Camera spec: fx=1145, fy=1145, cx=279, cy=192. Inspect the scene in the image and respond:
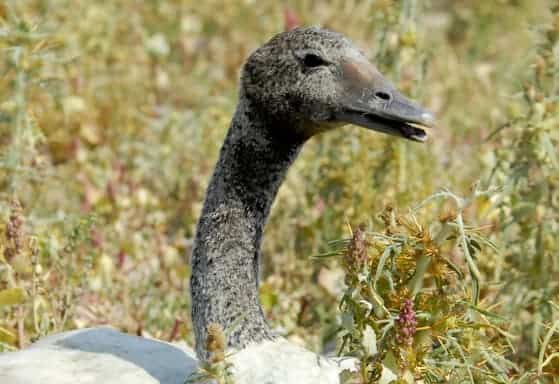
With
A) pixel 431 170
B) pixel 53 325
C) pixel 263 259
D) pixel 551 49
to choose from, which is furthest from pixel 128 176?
pixel 551 49

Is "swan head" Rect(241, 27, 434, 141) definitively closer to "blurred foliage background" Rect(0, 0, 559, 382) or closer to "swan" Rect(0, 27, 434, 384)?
"swan" Rect(0, 27, 434, 384)

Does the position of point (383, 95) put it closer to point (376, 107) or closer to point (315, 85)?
point (376, 107)

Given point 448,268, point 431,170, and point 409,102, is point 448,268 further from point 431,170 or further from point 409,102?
point 431,170

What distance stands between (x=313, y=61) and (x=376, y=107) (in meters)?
0.27

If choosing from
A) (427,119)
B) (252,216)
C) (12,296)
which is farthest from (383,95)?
(12,296)

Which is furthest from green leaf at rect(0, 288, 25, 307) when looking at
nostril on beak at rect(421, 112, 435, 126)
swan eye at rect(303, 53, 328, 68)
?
nostril on beak at rect(421, 112, 435, 126)

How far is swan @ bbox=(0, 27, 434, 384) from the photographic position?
9.93 ft

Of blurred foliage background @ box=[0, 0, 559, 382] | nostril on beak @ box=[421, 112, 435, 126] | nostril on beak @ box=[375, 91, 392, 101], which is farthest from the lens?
blurred foliage background @ box=[0, 0, 559, 382]

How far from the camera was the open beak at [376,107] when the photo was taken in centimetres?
289

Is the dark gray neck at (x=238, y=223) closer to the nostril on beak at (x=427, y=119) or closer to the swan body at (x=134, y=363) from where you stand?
the swan body at (x=134, y=363)

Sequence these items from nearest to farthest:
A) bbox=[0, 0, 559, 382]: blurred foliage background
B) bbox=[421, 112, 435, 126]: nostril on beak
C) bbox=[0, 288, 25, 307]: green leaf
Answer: bbox=[421, 112, 435, 126]: nostril on beak < bbox=[0, 288, 25, 307]: green leaf < bbox=[0, 0, 559, 382]: blurred foliage background

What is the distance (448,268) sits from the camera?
2.76 m

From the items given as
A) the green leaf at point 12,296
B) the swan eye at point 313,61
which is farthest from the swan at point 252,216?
the green leaf at point 12,296

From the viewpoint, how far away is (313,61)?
10.3ft
